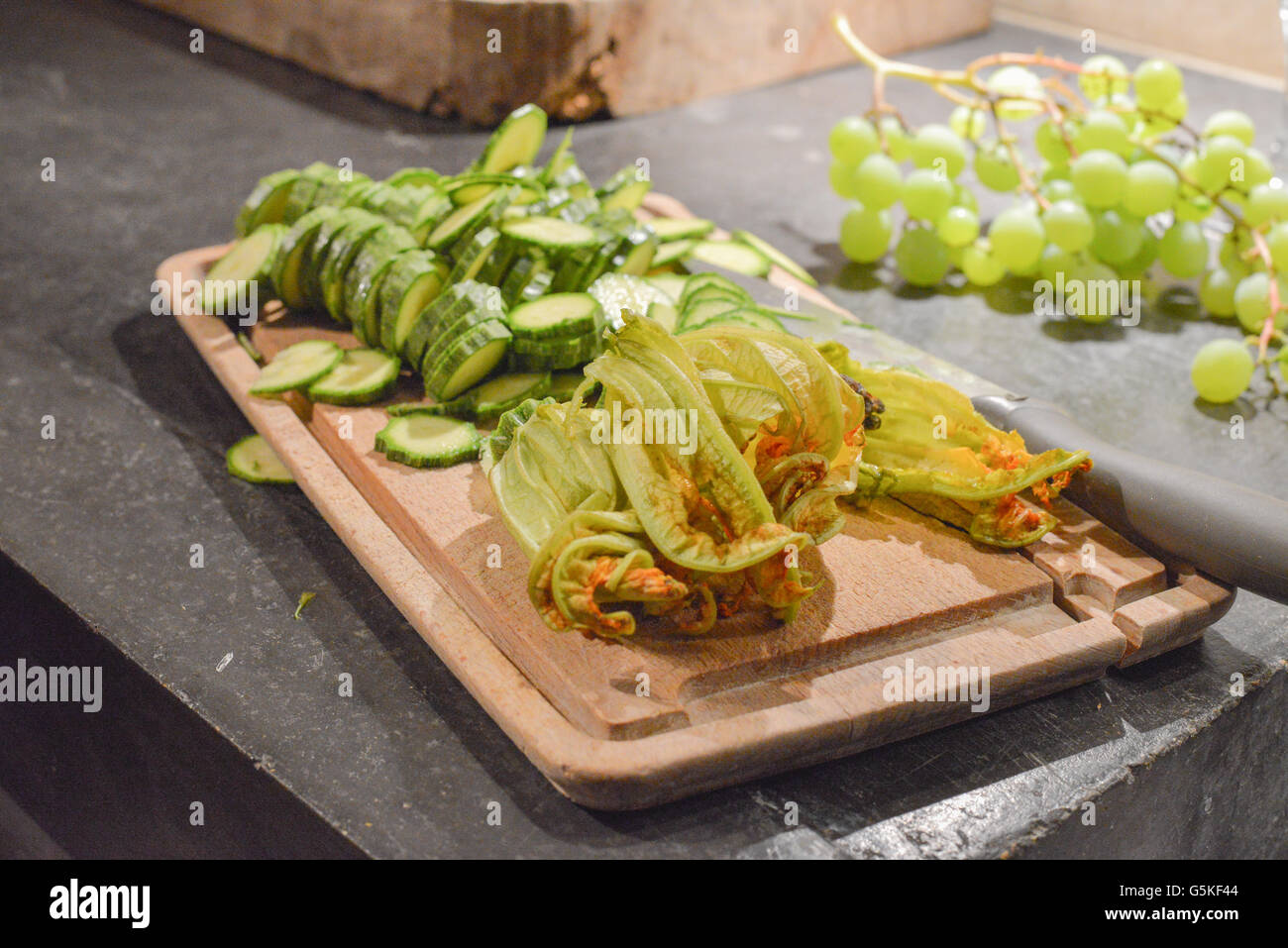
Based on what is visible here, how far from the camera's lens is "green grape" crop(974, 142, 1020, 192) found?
2.38m

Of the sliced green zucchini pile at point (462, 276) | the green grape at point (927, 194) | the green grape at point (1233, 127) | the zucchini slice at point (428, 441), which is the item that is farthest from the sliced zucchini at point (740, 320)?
the green grape at point (1233, 127)

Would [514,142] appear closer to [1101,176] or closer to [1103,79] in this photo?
[1101,176]

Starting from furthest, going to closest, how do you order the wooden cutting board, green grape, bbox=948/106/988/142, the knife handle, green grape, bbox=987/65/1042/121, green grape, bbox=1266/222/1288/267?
green grape, bbox=948/106/988/142 → green grape, bbox=987/65/1042/121 → green grape, bbox=1266/222/1288/267 → the knife handle → the wooden cutting board

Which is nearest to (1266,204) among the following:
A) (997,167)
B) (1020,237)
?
(1020,237)

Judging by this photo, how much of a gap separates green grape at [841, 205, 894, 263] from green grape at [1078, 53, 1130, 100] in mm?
499

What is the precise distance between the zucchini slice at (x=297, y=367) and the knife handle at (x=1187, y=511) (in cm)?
102

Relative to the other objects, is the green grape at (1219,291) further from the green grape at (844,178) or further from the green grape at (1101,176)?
the green grape at (844,178)

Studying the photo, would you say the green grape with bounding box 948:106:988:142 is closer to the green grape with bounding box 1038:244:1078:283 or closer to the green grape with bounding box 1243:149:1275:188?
the green grape with bounding box 1038:244:1078:283

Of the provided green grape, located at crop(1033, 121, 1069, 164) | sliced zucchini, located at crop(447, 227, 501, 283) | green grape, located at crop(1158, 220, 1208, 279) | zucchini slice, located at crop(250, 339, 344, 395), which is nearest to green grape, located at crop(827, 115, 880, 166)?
green grape, located at crop(1033, 121, 1069, 164)

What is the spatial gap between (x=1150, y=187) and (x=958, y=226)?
1.15 feet

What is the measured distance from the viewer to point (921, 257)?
7.72ft

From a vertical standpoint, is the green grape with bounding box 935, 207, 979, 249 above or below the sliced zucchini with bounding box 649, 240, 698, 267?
above

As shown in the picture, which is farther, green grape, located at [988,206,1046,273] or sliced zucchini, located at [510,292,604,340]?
green grape, located at [988,206,1046,273]

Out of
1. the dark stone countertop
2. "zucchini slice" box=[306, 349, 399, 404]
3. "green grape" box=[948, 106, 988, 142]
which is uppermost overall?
"green grape" box=[948, 106, 988, 142]
